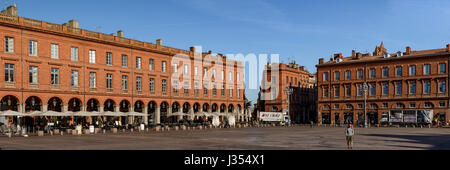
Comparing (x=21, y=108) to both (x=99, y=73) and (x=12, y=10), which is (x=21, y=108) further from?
(x=12, y=10)

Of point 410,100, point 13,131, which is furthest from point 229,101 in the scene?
point 13,131

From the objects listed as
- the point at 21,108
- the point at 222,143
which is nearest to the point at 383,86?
the point at 222,143

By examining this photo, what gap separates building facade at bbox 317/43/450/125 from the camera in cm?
6372

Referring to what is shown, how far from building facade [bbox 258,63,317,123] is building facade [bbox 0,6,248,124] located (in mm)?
17372

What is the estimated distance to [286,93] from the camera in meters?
82.3

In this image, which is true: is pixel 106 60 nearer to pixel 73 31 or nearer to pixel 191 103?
pixel 73 31

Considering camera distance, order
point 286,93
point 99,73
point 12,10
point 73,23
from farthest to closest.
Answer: point 286,93 → point 99,73 → point 73,23 → point 12,10

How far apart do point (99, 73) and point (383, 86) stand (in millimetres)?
46394

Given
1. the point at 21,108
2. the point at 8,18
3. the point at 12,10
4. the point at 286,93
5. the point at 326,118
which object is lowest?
the point at 326,118

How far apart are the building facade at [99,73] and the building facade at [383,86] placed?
20215 mm

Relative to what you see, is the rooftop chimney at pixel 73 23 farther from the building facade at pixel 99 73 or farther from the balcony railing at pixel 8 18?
the balcony railing at pixel 8 18

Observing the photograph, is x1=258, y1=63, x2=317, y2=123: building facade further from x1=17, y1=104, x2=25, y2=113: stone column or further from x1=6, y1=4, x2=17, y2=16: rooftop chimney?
x1=17, y1=104, x2=25, y2=113: stone column

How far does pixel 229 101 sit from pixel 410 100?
28822mm

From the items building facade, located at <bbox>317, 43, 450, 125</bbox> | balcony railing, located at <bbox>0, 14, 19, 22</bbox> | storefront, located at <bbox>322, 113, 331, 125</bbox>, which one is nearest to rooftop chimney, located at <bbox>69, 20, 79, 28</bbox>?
balcony railing, located at <bbox>0, 14, 19, 22</bbox>
